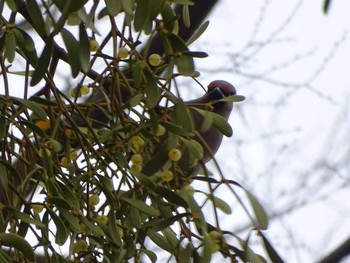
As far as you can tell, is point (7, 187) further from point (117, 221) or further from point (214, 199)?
point (214, 199)

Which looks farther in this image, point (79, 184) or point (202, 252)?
point (79, 184)

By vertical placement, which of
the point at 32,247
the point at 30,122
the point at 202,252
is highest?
the point at 30,122

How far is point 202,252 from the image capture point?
1.17m

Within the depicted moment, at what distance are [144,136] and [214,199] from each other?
13cm

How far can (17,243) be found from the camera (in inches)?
45.7

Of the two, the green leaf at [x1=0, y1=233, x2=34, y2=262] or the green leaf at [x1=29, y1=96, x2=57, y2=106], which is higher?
the green leaf at [x1=29, y1=96, x2=57, y2=106]

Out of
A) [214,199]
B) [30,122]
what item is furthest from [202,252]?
[30,122]

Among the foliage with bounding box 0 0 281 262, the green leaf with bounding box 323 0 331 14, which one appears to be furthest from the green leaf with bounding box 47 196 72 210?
the green leaf with bounding box 323 0 331 14

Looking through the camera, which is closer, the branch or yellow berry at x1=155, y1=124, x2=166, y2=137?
yellow berry at x1=155, y1=124, x2=166, y2=137

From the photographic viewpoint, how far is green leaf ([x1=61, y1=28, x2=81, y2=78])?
1.19 metres

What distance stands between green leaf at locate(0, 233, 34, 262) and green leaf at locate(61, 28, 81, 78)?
217mm

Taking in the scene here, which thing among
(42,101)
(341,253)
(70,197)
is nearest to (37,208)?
(70,197)

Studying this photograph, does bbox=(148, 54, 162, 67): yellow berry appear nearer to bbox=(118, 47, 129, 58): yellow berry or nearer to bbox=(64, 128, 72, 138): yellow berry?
bbox=(118, 47, 129, 58): yellow berry

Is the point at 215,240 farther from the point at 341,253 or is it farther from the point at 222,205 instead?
the point at 341,253
